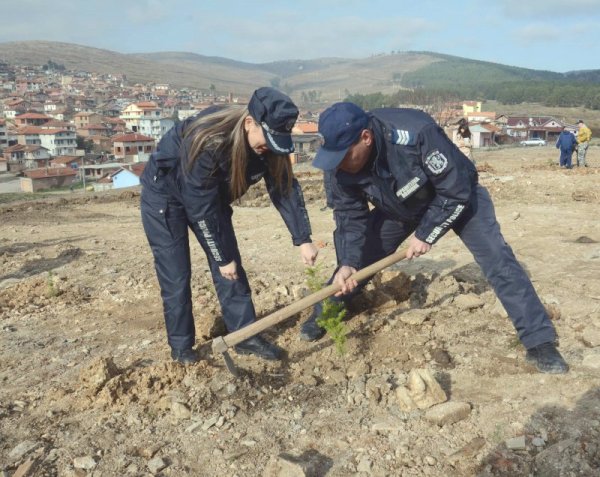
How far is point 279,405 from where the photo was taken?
292 centimetres

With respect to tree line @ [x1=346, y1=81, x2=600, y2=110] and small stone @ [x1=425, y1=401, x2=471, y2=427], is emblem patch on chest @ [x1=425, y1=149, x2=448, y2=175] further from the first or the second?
tree line @ [x1=346, y1=81, x2=600, y2=110]

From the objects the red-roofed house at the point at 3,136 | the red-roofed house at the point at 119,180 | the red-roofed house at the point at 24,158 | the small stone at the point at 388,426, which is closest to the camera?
the small stone at the point at 388,426

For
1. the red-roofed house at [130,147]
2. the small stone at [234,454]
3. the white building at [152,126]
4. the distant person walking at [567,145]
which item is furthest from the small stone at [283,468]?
the white building at [152,126]

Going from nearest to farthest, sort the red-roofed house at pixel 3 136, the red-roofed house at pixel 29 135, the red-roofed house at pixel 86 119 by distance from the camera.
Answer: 1. the red-roofed house at pixel 29 135
2. the red-roofed house at pixel 3 136
3. the red-roofed house at pixel 86 119

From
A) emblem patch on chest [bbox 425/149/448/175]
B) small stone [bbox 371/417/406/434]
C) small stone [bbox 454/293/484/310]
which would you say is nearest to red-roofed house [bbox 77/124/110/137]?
small stone [bbox 454/293/484/310]

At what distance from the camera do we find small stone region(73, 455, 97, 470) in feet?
8.04

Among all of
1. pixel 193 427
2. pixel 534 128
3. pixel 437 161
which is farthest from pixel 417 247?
pixel 534 128

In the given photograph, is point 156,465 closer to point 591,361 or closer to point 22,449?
Result: point 22,449

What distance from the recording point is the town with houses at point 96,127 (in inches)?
1827

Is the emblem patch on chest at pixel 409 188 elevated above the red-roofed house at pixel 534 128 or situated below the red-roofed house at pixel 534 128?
above

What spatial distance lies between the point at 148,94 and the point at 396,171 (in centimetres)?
14014

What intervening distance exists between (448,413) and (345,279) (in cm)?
97

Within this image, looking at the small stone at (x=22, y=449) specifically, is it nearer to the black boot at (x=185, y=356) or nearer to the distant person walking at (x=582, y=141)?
the black boot at (x=185, y=356)

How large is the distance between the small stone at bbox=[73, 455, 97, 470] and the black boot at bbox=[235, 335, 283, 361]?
1.19 m
